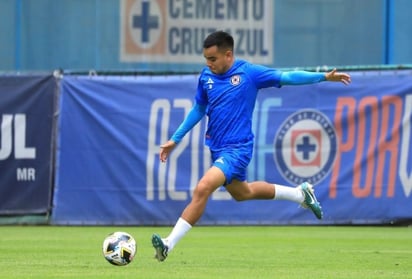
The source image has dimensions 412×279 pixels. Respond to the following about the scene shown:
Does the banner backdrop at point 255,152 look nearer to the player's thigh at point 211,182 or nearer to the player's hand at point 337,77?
the player's hand at point 337,77

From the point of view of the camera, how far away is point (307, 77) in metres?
10.7

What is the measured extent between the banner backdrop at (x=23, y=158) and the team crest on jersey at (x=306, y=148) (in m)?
3.80

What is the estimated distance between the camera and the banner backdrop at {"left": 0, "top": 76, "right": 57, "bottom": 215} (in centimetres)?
1798

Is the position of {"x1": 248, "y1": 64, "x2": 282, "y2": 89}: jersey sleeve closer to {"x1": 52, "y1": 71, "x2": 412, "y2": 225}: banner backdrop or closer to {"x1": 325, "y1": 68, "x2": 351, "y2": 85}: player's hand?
{"x1": 325, "y1": 68, "x2": 351, "y2": 85}: player's hand

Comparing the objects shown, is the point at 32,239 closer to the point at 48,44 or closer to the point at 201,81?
the point at 201,81

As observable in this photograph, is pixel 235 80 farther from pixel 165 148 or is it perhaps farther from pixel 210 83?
pixel 165 148

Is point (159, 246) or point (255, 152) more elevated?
point (255, 152)

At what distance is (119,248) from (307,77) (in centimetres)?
248

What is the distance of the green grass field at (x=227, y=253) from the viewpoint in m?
9.91

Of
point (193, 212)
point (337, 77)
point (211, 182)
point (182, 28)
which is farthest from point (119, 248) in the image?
point (182, 28)

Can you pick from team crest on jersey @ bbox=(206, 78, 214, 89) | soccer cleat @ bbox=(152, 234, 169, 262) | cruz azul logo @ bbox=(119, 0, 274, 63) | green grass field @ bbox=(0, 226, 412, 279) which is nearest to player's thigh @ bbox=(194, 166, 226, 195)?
soccer cleat @ bbox=(152, 234, 169, 262)

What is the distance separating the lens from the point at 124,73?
59.8 feet

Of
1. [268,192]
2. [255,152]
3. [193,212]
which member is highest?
[255,152]

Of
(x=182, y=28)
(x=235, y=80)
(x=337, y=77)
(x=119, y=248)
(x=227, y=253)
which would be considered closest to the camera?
(x=119, y=248)
